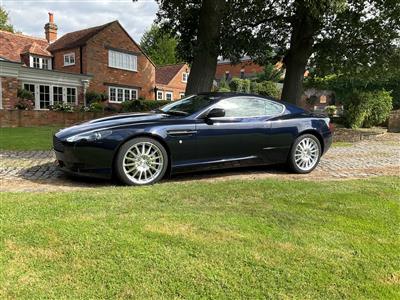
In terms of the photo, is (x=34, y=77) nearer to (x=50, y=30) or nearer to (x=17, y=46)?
(x=17, y=46)

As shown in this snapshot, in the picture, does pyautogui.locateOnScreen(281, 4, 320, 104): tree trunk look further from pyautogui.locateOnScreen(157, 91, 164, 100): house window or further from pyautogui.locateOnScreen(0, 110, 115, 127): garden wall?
pyautogui.locateOnScreen(157, 91, 164, 100): house window

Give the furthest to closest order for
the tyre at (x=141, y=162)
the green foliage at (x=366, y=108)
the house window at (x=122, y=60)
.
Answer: the house window at (x=122, y=60), the green foliage at (x=366, y=108), the tyre at (x=141, y=162)

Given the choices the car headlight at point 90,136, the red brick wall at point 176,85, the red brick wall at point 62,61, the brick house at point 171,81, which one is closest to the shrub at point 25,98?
the red brick wall at point 62,61

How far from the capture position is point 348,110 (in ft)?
56.2

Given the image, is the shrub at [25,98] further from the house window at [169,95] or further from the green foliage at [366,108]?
the house window at [169,95]

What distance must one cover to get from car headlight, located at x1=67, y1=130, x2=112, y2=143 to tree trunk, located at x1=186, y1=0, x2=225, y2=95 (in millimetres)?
5862

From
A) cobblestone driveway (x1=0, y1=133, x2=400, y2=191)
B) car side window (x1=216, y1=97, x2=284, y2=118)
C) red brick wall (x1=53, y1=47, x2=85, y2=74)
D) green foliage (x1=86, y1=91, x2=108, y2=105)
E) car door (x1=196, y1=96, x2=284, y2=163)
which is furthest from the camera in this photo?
red brick wall (x1=53, y1=47, x2=85, y2=74)

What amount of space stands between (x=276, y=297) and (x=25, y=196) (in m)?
3.04

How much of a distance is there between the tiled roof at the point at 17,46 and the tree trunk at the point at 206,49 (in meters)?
21.2

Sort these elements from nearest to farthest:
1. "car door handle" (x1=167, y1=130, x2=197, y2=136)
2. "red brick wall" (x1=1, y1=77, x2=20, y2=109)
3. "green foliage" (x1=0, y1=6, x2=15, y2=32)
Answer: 1. "car door handle" (x1=167, y1=130, x2=197, y2=136)
2. "red brick wall" (x1=1, y1=77, x2=20, y2=109)
3. "green foliage" (x1=0, y1=6, x2=15, y2=32)

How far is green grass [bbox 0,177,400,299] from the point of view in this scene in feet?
8.52

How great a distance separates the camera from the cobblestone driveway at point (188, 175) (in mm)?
5219

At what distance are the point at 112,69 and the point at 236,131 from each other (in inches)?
991

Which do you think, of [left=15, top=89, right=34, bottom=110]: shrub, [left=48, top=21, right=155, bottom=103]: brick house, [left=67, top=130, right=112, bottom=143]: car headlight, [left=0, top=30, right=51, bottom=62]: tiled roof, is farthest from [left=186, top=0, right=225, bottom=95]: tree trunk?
[left=0, top=30, right=51, bottom=62]: tiled roof
